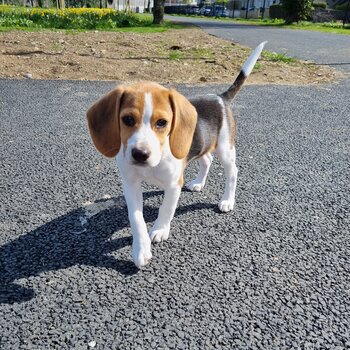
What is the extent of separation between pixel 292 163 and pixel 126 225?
2227 millimetres

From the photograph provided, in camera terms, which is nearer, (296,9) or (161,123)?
(161,123)

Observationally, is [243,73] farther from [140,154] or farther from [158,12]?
[158,12]

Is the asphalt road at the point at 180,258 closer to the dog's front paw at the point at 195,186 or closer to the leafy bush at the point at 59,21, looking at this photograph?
the dog's front paw at the point at 195,186

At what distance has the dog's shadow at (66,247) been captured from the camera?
2.46 metres

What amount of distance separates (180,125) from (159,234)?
84 cm

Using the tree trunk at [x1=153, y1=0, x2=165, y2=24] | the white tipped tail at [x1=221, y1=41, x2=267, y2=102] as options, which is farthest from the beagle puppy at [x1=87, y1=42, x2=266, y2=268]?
the tree trunk at [x1=153, y1=0, x2=165, y2=24]

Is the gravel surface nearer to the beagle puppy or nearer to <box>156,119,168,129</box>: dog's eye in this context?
the beagle puppy

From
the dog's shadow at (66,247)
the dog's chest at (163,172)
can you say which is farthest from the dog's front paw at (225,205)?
the dog's chest at (163,172)

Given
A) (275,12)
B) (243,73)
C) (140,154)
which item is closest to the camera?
(140,154)

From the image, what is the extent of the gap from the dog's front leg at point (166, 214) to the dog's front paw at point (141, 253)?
260 millimetres

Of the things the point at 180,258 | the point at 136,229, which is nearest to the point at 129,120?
the point at 136,229

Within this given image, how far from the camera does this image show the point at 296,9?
107 ft

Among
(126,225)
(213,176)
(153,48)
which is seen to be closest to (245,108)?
(213,176)

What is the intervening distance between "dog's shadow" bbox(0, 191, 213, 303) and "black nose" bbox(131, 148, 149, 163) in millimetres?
791
